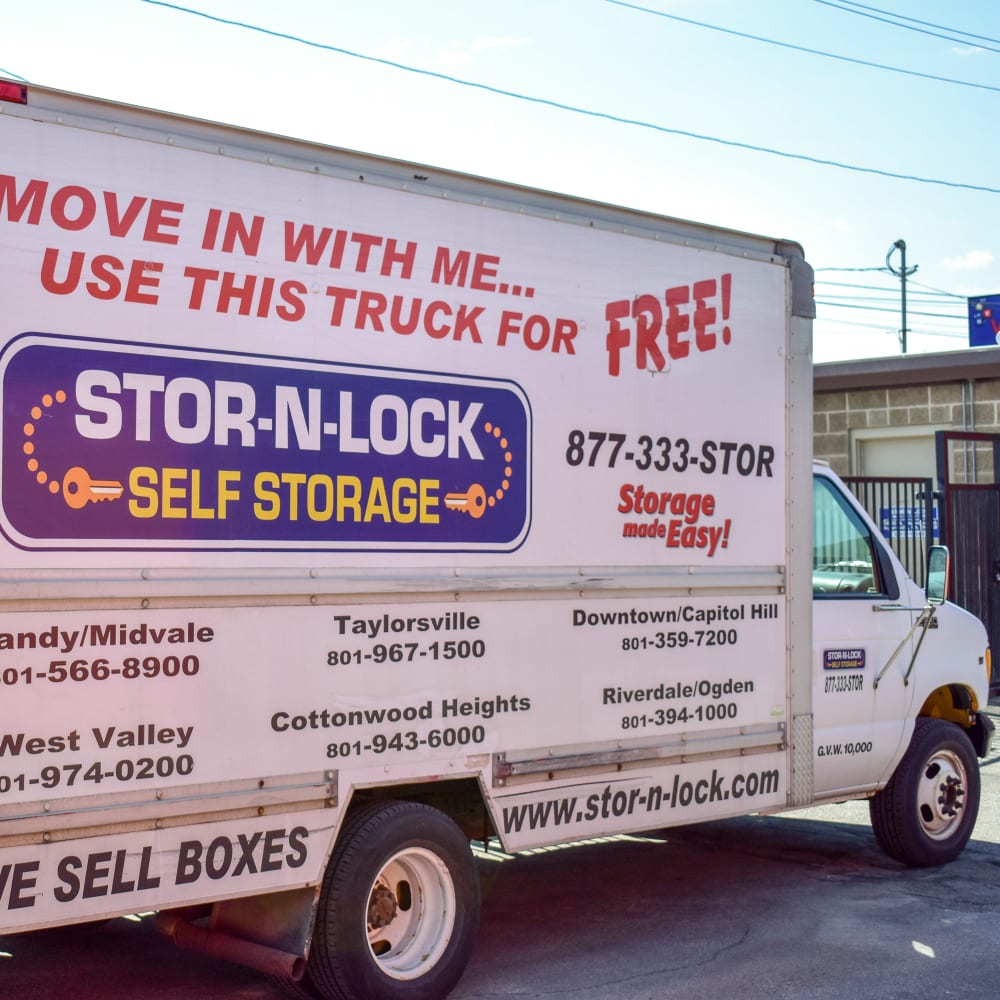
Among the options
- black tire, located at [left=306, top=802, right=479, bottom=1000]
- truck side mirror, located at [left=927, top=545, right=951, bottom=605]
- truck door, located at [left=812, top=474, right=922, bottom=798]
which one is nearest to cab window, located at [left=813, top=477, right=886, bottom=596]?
truck door, located at [left=812, top=474, right=922, bottom=798]

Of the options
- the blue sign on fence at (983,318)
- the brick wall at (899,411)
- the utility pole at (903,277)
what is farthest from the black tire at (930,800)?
the utility pole at (903,277)

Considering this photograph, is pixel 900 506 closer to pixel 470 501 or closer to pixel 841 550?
pixel 841 550

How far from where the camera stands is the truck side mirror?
24.6ft

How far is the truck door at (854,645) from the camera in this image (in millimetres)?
7113

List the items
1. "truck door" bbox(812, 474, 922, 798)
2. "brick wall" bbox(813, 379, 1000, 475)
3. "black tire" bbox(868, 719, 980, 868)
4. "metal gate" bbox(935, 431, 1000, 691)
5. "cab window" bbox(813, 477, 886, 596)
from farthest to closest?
"brick wall" bbox(813, 379, 1000, 475)
"metal gate" bbox(935, 431, 1000, 691)
"black tire" bbox(868, 719, 980, 868)
"cab window" bbox(813, 477, 886, 596)
"truck door" bbox(812, 474, 922, 798)

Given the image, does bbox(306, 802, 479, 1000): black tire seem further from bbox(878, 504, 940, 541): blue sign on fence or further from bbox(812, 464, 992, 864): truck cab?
bbox(878, 504, 940, 541): blue sign on fence

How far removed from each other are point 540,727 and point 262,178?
94.8 inches

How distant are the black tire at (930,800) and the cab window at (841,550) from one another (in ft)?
2.96

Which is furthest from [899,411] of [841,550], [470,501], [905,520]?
[470,501]

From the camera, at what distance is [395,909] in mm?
5492

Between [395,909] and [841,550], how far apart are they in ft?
10.8

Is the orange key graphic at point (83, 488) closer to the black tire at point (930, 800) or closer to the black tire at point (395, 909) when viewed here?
the black tire at point (395, 909)

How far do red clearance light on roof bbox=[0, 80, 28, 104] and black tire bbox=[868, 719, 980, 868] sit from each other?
546cm

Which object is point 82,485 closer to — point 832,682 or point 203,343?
point 203,343
